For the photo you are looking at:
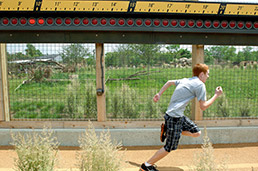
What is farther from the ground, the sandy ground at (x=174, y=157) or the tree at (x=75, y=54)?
the tree at (x=75, y=54)

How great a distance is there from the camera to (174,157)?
16.2 ft

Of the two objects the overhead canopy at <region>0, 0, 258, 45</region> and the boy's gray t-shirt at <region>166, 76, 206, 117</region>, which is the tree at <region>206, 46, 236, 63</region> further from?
the boy's gray t-shirt at <region>166, 76, 206, 117</region>

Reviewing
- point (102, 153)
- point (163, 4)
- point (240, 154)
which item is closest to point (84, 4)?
point (163, 4)

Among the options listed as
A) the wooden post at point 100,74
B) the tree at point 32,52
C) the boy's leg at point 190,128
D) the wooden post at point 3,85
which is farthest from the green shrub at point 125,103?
the boy's leg at point 190,128

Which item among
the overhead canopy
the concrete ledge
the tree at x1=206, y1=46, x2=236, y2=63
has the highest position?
the overhead canopy

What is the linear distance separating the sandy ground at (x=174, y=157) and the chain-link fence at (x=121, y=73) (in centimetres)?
108

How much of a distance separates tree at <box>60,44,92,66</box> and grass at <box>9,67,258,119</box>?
0.32 m

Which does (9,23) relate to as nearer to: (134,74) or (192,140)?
(134,74)

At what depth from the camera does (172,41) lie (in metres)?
5.41

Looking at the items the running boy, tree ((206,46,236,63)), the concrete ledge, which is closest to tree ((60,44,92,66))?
the concrete ledge

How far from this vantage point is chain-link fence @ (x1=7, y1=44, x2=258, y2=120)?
586 cm

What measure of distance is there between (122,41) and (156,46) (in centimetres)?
92

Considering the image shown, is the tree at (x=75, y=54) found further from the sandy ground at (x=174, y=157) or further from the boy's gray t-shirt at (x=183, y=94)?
the boy's gray t-shirt at (x=183, y=94)

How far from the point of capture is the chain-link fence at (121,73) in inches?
231
